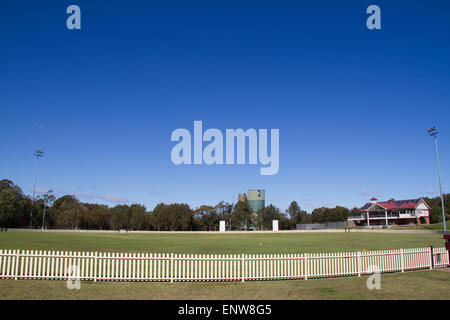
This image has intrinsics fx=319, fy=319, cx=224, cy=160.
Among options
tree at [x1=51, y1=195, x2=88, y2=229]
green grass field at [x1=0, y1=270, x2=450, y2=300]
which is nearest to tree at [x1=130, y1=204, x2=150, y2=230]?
tree at [x1=51, y1=195, x2=88, y2=229]

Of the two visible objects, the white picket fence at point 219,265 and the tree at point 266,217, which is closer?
the white picket fence at point 219,265

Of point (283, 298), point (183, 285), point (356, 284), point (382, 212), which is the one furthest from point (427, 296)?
point (382, 212)

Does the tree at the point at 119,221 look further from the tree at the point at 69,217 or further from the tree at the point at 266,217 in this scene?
the tree at the point at 266,217

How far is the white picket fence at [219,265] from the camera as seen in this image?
43.9 ft

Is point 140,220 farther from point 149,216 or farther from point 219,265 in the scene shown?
point 219,265

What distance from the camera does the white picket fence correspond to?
13.4 meters

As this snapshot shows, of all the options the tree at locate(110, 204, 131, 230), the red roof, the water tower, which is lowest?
the tree at locate(110, 204, 131, 230)

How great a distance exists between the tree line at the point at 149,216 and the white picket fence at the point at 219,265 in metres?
104

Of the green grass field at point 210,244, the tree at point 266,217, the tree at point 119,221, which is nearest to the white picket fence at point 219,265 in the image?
the green grass field at point 210,244

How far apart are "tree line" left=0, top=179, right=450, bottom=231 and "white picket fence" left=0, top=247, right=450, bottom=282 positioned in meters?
104

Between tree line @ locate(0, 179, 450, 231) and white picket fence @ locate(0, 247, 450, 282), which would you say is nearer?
white picket fence @ locate(0, 247, 450, 282)

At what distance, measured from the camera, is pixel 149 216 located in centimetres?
12319

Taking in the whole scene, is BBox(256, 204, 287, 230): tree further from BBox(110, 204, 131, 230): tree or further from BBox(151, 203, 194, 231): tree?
BBox(110, 204, 131, 230): tree
